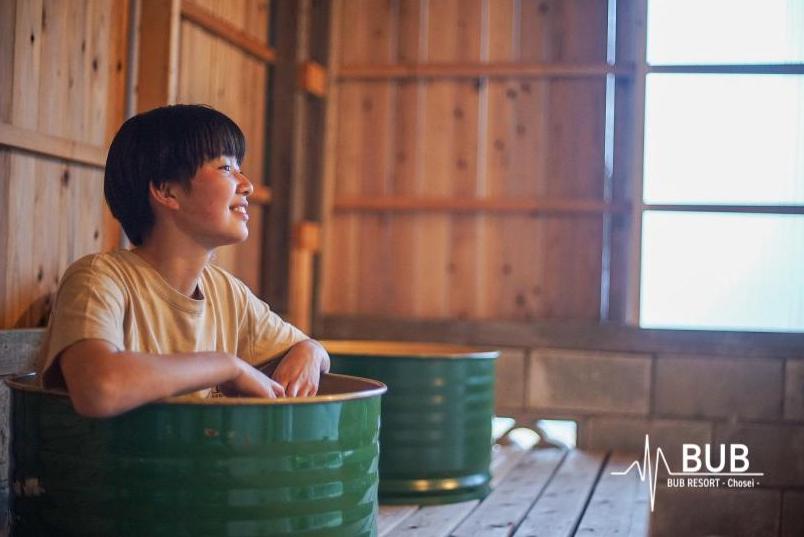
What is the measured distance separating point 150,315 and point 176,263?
0.13 metres

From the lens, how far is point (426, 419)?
279 cm

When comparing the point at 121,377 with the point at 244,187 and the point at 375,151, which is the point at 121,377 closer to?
the point at 244,187

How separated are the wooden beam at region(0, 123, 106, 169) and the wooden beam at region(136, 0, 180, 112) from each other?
304mm

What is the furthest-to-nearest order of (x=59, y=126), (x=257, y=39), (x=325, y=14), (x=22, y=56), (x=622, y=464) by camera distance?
(x=325, y=14), (x=257, y=39), (x=622, y=464), (x=59, y=126), (x=22, y=56)

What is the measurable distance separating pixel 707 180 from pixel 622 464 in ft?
4.56

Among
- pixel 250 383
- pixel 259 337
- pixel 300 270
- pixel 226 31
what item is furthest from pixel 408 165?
pixel 250 383

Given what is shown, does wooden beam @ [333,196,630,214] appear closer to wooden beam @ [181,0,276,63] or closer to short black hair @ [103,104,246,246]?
wooden beam @ [181,0,276,63]

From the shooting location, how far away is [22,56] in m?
2.57

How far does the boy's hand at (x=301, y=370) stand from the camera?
202 cm

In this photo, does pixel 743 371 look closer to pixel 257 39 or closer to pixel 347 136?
pixel 347 136

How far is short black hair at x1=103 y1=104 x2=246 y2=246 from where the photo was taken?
1912mm

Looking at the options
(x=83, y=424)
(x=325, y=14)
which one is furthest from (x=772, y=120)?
(x=83, y=424)

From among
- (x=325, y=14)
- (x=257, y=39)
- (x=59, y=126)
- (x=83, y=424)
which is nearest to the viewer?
(x=83, y=424)

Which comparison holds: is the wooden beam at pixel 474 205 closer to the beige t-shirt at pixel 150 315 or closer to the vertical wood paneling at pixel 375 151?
the vertical wood paneling at pixel 375 151
